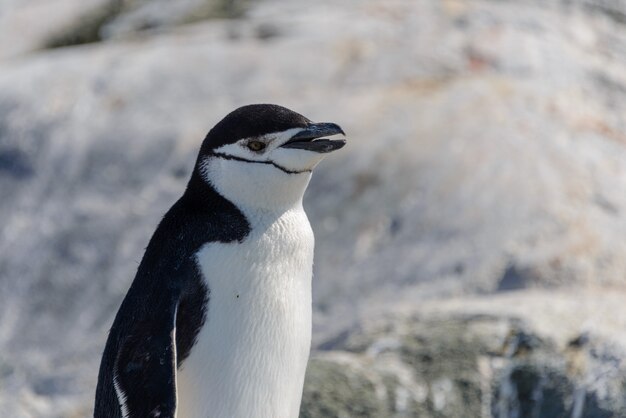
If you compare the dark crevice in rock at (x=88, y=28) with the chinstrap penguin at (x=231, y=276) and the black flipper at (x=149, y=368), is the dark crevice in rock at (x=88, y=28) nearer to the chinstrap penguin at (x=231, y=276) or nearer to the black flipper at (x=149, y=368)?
the chinstrap penguin at (x=231, y=276)

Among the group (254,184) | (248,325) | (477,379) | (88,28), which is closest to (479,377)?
(477,379)

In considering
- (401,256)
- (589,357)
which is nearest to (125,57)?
(401,256)

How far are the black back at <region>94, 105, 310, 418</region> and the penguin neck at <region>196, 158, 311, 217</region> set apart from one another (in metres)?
0.03

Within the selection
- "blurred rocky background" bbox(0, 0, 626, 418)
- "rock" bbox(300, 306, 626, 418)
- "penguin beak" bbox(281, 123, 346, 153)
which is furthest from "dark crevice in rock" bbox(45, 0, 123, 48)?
"penguin beak" bbox(281, 123, 346, 153)

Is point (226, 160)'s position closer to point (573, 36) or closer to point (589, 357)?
point (589, 357)

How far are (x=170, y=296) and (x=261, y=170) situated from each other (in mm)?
428

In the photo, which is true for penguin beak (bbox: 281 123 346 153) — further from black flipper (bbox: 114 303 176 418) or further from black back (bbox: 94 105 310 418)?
black flipper (bbox: 114 303 176 418)

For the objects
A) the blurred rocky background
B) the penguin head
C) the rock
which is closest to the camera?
the penguin head

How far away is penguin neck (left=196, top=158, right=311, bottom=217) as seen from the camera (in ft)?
11.5

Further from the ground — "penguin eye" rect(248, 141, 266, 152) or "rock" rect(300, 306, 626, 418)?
"penguin eye" rect(248, 141, 266, 152)

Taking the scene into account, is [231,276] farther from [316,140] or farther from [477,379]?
[477,379]

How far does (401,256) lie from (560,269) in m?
0.73

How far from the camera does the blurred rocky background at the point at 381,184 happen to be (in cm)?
482

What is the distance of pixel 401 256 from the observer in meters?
5.66
